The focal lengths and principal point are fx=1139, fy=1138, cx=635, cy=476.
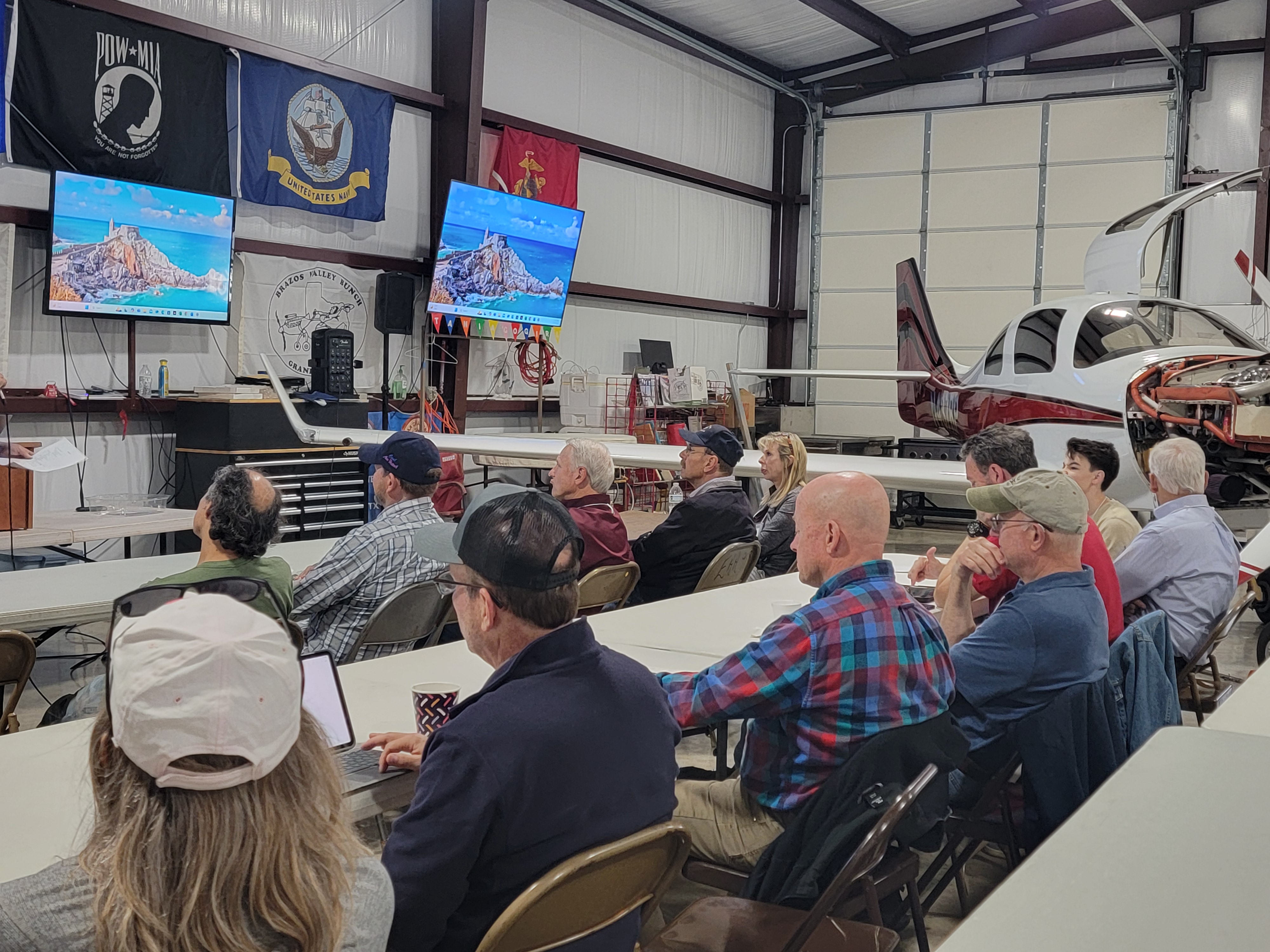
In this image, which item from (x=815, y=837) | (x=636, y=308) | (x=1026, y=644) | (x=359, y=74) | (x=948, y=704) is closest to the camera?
(x=815, y=837)

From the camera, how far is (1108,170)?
13188mm

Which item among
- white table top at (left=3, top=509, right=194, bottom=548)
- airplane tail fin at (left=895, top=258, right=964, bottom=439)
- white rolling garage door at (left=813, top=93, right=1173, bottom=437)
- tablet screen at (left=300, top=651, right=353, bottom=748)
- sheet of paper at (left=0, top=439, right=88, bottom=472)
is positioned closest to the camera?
tablet screen at (left=300, top=651, right=353, bottom=748)

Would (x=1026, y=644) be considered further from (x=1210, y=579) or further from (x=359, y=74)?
(x=359, y=74)

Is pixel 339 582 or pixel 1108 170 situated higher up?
pixel 1108 170

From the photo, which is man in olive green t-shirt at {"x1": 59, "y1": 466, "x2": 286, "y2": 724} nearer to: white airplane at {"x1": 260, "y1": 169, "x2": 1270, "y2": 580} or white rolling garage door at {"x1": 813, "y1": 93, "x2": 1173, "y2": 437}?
white airplane at {"x1": 260, "y1": 169, "x2": 1270, "y2": 580}

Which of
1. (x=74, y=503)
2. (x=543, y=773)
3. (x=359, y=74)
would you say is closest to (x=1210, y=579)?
(x=543, y=773)

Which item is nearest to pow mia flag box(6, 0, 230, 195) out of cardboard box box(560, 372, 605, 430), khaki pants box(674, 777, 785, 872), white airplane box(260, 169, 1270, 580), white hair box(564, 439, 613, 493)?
white airplane box(260, 169, 1270, 580)

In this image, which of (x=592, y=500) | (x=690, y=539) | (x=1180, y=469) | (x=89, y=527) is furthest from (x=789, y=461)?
(x=89, y=527)

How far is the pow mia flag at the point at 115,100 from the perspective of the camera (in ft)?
23.5

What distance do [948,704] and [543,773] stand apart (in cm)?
111

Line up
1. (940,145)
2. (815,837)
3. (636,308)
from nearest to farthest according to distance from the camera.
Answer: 1. (815,837)
2. (636,308)
3. (940,145)

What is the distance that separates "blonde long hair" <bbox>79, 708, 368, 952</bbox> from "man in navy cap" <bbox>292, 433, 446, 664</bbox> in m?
2.31

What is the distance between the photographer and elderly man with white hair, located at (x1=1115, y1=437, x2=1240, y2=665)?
3.91 meters

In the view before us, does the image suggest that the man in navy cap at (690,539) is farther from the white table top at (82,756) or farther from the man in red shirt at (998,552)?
the white table top at (82,756)
